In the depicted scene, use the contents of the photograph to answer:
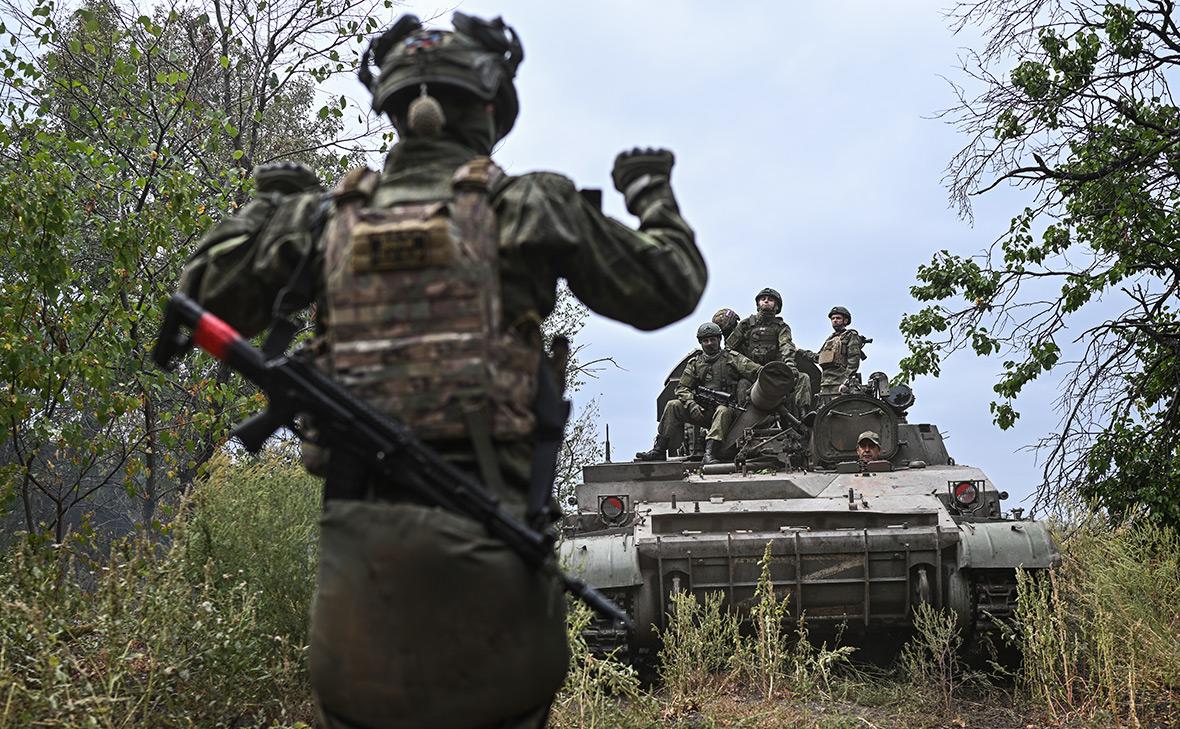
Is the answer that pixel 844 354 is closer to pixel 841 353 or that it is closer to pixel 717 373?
pixel 841 353

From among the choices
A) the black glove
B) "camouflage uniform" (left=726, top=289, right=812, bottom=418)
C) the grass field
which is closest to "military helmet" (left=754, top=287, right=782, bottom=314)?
"camouflage uniform" (left=726, top=289, right=812, bottom=418)

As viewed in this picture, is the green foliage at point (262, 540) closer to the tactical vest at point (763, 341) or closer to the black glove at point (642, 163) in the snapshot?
the black glove at point (642, 163)

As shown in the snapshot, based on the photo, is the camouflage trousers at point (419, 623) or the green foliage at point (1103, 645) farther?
the green foliage at point (1103, 645)

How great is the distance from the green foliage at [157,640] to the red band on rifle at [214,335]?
226 centimetres

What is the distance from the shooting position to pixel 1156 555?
1055cm

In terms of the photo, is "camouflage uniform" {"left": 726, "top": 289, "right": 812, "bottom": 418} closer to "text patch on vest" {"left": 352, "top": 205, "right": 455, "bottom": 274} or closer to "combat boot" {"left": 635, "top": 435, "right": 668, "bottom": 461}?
"combat boot" {"left": 635, "top": 435, "right": 668, "bottom": 461}

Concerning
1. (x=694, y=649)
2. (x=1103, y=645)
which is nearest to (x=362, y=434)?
(x=694, y=649)

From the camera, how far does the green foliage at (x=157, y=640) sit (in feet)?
16.1

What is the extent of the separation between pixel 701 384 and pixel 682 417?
1.27 feet

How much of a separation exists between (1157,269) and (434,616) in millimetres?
11328

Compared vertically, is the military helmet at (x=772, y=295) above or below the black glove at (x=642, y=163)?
above

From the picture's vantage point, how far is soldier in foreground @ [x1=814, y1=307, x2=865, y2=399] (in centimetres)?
1208

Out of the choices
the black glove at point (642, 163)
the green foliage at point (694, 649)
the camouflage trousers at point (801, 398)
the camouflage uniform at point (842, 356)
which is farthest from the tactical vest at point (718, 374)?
the black glove at point (642, 163)

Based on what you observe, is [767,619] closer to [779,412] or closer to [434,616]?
[779,412]
